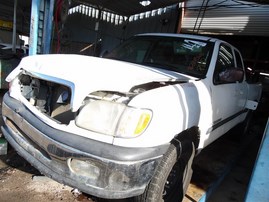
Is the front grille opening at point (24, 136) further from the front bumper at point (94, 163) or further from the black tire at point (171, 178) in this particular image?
the black tire at point (171, 178)

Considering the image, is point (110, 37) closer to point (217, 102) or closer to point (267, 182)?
point (217, 102)

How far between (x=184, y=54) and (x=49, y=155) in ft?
6.82

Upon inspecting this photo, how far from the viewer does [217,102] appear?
10.2ft

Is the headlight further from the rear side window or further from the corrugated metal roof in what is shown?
the corrugated metal roof

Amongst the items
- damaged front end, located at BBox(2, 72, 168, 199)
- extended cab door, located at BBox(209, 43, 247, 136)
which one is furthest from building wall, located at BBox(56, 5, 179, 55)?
damaged front end, located at BBox(2, 72, 168, 199)

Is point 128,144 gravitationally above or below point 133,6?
below

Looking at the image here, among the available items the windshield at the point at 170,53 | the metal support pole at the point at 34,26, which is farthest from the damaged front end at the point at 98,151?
the metal support pole at the point at 34,26

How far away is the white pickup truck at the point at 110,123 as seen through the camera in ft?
6.26

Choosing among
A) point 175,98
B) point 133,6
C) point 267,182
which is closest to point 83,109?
point 175,98

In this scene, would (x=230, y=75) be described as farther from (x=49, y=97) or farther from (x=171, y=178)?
(x=49, y=97)

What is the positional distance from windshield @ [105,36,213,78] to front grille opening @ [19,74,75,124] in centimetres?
127

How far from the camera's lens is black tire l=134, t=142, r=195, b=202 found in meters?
2.14

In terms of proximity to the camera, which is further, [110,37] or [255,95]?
[110,37]

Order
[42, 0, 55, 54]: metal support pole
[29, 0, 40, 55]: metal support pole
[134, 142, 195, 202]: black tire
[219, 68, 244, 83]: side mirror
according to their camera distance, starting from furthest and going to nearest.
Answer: [42, 0, 55, 54]: metal support pole, [29, 0, 40, 55]: metal support pole, [219, 68, 244, 83]: side mirror, [134, 142, 195, 202]: black tire
